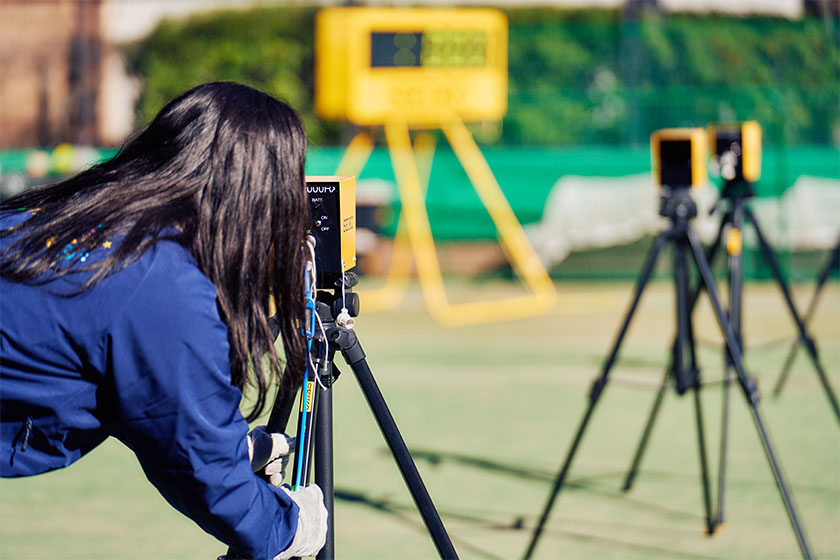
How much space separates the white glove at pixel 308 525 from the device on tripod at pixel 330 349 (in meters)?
0.09

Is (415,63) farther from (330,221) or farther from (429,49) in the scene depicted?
(330,221)

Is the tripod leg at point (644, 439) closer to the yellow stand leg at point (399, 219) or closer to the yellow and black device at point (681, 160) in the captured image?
the yellow and black device at point (681, 160)

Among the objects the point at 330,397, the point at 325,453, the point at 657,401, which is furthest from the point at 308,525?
the point at 657,401

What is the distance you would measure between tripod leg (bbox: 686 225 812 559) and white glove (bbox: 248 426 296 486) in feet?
5.84

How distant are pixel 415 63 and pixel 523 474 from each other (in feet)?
18.3

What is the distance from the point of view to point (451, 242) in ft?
37.2

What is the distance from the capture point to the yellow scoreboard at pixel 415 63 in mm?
9562

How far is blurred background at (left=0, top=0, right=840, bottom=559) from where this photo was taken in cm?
440

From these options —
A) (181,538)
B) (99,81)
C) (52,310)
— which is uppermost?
(99,81)

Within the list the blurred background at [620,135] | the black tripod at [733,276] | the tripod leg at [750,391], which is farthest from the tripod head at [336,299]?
the blurred background at [620,135]

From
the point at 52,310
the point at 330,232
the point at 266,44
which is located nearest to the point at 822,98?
the point at 266,44

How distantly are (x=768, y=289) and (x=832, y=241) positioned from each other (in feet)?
2.71

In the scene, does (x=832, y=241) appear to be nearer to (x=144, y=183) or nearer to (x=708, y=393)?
(x=708, y=393)

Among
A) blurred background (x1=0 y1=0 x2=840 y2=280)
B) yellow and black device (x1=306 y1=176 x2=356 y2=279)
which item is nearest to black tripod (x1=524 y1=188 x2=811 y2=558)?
yellow and black device (x1=306 y1=176 x2=356 y2=279)
